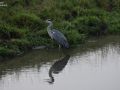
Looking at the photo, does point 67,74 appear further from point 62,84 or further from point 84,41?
point 84,41

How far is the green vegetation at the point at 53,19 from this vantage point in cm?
1823

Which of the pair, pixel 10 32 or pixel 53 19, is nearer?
pixel 10 32

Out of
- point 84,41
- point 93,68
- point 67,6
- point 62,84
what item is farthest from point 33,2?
point 62,84

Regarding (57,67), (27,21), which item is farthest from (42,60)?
(27,21)

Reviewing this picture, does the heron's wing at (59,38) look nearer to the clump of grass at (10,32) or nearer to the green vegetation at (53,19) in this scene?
the green vegetation at (53,19)

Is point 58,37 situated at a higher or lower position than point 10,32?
lower

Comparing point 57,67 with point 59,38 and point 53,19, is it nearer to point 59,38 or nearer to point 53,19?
point 59,38

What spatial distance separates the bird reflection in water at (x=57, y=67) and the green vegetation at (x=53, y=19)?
1.56 m

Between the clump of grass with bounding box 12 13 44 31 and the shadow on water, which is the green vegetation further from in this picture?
the shadow on water

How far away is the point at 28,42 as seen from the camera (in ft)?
59.8

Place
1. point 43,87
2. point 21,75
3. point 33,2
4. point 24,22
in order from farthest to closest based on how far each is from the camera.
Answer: point 33,2, point 24,22, point 21,75, point 43,87

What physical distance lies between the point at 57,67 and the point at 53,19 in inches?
194

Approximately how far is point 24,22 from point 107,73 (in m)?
5.48

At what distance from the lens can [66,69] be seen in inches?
626
